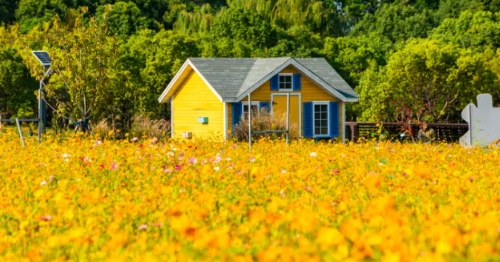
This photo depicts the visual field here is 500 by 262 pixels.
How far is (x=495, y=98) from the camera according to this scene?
53938mm

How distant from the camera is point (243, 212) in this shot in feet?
22.1

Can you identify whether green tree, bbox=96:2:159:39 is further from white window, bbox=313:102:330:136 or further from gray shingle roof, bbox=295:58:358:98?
white window, bbox=313:102:330:136

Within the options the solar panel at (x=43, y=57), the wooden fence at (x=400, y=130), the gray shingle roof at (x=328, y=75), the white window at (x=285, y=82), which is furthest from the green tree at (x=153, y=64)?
the solar panel at (x=43, y=57)

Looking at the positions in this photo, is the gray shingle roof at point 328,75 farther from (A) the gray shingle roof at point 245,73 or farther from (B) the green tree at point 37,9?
(B) the green tree at point 37,9

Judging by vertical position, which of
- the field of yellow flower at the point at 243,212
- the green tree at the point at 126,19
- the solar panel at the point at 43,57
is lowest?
the field of yellow flower at the point at 243,212

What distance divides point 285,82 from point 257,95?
1266 millimetres

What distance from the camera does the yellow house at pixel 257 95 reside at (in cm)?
3198

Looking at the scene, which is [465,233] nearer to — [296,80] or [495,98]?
[296,80]

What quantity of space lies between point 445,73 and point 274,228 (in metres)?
41.3

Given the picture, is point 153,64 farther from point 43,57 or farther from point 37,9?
Answer: point 37,9

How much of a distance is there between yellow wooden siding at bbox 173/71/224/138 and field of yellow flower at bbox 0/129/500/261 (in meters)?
20.3

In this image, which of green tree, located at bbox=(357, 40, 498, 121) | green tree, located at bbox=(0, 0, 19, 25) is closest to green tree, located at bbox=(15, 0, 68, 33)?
green tree, located at bbox=(0, 0, 19, 25)

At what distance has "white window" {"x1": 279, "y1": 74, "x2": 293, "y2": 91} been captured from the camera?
32.7 meters

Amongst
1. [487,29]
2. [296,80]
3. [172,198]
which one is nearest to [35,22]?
[487,29]
